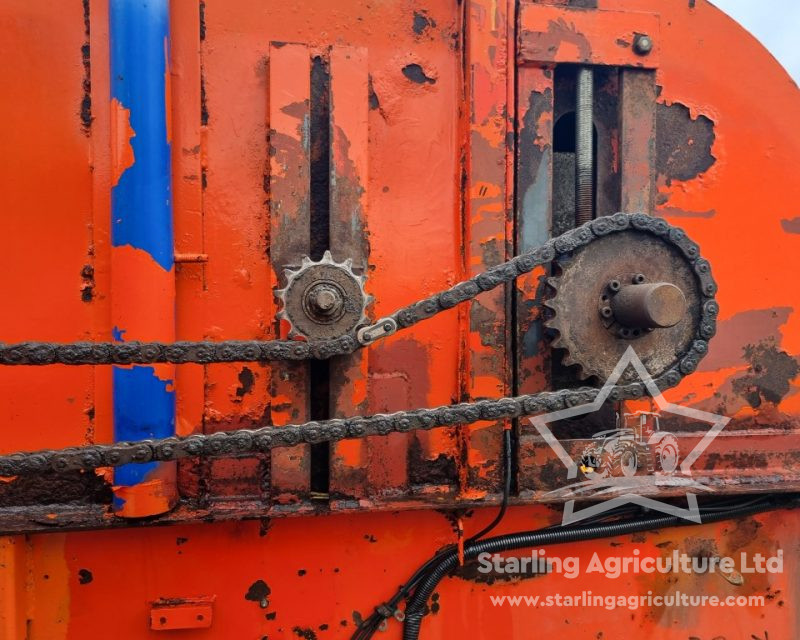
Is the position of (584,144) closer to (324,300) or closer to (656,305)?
(656,305)

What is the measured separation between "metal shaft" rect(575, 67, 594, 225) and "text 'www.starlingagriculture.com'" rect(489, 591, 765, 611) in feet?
5.13

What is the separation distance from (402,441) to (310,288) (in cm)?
69

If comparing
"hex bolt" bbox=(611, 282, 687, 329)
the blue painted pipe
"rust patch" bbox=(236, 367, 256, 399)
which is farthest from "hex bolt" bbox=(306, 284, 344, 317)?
"hex bolt" bbox=(611, 282, 687, 329)

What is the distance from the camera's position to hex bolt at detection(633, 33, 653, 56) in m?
2.01

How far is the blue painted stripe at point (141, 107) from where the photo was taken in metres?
1.70

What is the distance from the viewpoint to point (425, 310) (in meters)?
1.74

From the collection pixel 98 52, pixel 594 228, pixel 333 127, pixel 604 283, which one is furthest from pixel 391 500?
pixel 98 52

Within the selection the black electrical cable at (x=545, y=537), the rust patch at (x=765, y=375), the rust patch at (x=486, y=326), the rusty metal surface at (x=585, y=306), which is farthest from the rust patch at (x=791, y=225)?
the rust patch at (x=486, y=326)

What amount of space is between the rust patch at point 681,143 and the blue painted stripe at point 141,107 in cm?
194

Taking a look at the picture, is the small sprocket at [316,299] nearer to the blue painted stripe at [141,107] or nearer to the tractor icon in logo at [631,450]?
the blue painted stripe at [141,107]

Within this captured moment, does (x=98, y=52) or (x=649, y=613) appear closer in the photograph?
(x=98, y=52)

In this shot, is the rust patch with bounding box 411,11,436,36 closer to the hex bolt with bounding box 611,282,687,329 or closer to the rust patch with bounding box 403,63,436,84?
the rust patch with bounding box 403,63,436,84

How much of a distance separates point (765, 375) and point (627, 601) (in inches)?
44.8

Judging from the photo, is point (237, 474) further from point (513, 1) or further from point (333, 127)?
point (513, 1)
